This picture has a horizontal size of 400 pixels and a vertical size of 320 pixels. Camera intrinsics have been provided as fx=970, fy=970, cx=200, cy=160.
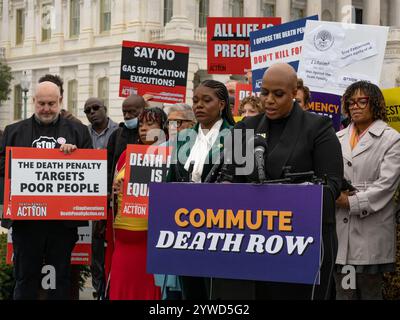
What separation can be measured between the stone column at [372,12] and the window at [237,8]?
8.50 meters

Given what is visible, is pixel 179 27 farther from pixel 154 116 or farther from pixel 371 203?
pixel 371 203

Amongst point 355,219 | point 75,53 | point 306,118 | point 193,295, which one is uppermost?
point 75,53

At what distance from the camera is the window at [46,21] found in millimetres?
54306

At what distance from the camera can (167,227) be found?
4.91m

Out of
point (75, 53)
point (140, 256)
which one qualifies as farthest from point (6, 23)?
point (140, 256)

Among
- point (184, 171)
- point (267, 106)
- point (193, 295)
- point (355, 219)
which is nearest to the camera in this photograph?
point (267, 106)

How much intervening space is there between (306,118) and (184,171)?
1241 mm

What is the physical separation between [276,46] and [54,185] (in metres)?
3.88

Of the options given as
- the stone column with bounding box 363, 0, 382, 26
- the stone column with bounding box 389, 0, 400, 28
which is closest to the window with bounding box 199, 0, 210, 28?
the stone column with bounding box 363, 0, 382, 26

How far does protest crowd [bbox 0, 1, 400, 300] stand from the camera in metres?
4.75

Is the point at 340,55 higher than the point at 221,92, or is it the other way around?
the point at 340,55

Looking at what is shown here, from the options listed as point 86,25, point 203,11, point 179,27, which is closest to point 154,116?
point 179,27

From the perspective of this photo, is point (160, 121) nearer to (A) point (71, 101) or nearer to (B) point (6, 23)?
(A) point (71, 101)

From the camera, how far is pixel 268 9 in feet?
174
